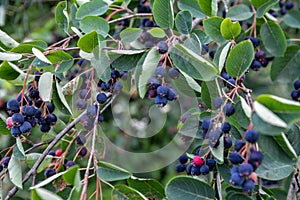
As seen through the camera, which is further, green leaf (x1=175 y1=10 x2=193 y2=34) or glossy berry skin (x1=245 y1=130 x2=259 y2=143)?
green leaf (x1=175 y1=10 x2=193 y2=34)

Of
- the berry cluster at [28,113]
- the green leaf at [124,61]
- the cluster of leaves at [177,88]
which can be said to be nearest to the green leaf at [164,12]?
the cluster of leaves at [177,88]

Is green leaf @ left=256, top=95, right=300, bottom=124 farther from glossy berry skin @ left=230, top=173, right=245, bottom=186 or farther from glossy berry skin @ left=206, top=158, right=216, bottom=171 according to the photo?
glossy berry skin @ left=206, top=158, right=216, bottom=171

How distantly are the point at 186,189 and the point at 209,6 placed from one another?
21.7 inches

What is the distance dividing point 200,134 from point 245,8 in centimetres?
44

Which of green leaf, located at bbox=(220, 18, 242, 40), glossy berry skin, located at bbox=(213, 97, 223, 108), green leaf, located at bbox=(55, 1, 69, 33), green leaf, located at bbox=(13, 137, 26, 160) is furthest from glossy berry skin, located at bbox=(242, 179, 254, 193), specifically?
green leaf, located at bbox=(55, 1, 69, 33)

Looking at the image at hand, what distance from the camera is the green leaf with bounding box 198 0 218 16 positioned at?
4.10 feet

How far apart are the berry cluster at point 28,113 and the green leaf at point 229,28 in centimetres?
48

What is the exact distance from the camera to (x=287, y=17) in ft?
5.48

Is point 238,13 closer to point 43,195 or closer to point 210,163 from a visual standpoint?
point 210,163

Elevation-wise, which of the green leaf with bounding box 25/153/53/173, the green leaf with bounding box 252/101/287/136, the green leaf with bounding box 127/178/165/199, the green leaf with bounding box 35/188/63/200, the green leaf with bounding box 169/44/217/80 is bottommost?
the green leaf with bounding box 25/153/53/173

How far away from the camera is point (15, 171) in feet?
3.59

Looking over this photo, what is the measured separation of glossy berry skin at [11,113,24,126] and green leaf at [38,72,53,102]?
0.23ft

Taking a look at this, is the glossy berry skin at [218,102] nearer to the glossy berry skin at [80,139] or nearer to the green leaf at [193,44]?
the green leaf at [193,44]

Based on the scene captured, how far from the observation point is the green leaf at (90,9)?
4.26 feet
